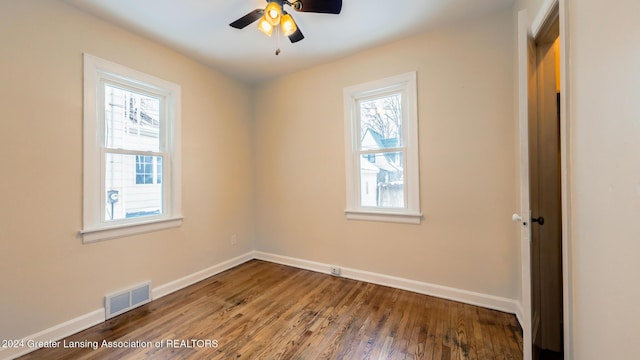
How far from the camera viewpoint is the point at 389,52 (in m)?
2.62

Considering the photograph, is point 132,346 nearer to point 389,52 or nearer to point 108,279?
point 108,279

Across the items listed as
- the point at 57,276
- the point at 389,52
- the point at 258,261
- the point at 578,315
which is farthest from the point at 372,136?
the point at 57,276

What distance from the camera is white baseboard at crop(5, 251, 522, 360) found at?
5.93 feet

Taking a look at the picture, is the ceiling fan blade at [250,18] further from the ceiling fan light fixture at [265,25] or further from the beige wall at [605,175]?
the beige wall at [605,175]

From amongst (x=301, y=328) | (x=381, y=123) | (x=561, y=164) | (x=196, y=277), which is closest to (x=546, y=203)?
(x=561, y=164)

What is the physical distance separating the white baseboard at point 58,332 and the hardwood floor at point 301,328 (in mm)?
63

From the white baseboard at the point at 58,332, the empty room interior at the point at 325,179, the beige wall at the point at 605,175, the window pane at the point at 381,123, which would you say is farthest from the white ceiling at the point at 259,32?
the white baseboard at the point at 58,332

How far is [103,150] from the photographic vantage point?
218cm

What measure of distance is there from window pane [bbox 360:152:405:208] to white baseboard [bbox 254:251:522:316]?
82 cm

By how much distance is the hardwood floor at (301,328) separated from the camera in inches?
65.8

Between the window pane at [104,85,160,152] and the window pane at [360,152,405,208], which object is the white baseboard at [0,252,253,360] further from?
the window pane at [360,152,405,208]

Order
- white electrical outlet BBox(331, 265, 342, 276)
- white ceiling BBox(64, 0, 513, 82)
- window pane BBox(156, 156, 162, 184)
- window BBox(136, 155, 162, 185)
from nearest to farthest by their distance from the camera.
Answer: white ceiling BBox(64, 0, 513, 82) → window BBox(136, 155, 162, 185) → window pane BBox(156, 156, 162, 184) → white electrical outlet BBox(331, 265, 342, 276)

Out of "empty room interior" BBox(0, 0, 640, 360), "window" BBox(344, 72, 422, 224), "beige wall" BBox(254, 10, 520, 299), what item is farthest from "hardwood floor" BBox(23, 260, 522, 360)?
"window" BBox(344, 72, 422, 224)

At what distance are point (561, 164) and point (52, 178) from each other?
3.29 m
